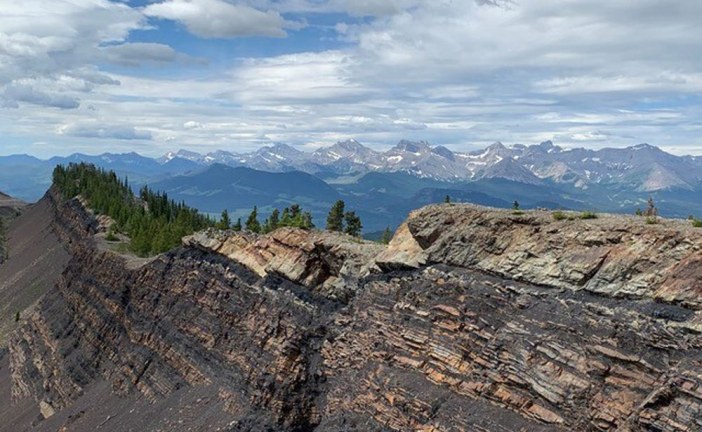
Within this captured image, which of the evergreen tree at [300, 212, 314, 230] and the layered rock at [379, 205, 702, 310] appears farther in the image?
the evergreen tree at [300, 212, 314, 230]

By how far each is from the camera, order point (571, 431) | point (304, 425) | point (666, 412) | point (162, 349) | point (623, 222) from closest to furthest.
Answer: point (666, 412) → point (571, 431) → point (623, 222) → point (304, 425) → point (162, 349)

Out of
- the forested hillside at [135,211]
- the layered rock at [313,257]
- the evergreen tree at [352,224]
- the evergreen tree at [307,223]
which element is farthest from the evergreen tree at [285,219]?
the layered rock at [313,257]

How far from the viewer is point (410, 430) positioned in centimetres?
3027

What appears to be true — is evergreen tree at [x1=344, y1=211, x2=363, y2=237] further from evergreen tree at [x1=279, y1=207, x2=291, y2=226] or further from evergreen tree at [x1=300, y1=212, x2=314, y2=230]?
evergreen tree at [x1=279, y1=207, x2=291, y2=226]

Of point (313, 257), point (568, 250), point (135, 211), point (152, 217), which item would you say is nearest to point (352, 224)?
point (152, 217)

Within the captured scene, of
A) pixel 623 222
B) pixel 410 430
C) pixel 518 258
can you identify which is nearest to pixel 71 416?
pixel 410 430

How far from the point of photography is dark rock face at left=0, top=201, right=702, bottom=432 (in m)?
24.0

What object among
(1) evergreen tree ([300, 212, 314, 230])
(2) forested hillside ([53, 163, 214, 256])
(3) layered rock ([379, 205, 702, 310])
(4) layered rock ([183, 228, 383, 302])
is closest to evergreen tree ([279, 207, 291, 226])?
(1) evergreen tree ([300, 212, 314, 230])

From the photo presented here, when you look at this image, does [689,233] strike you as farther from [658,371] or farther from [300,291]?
[300,291]

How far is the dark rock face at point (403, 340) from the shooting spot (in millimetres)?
23969

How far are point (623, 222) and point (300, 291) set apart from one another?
72.9ft

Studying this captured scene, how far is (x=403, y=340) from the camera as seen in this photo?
33688 mm

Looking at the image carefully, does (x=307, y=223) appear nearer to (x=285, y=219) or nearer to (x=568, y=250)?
(x=285, y=219)

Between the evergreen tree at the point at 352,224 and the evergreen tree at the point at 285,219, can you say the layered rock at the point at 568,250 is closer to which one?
the evergreen tree at the point at 285,219
